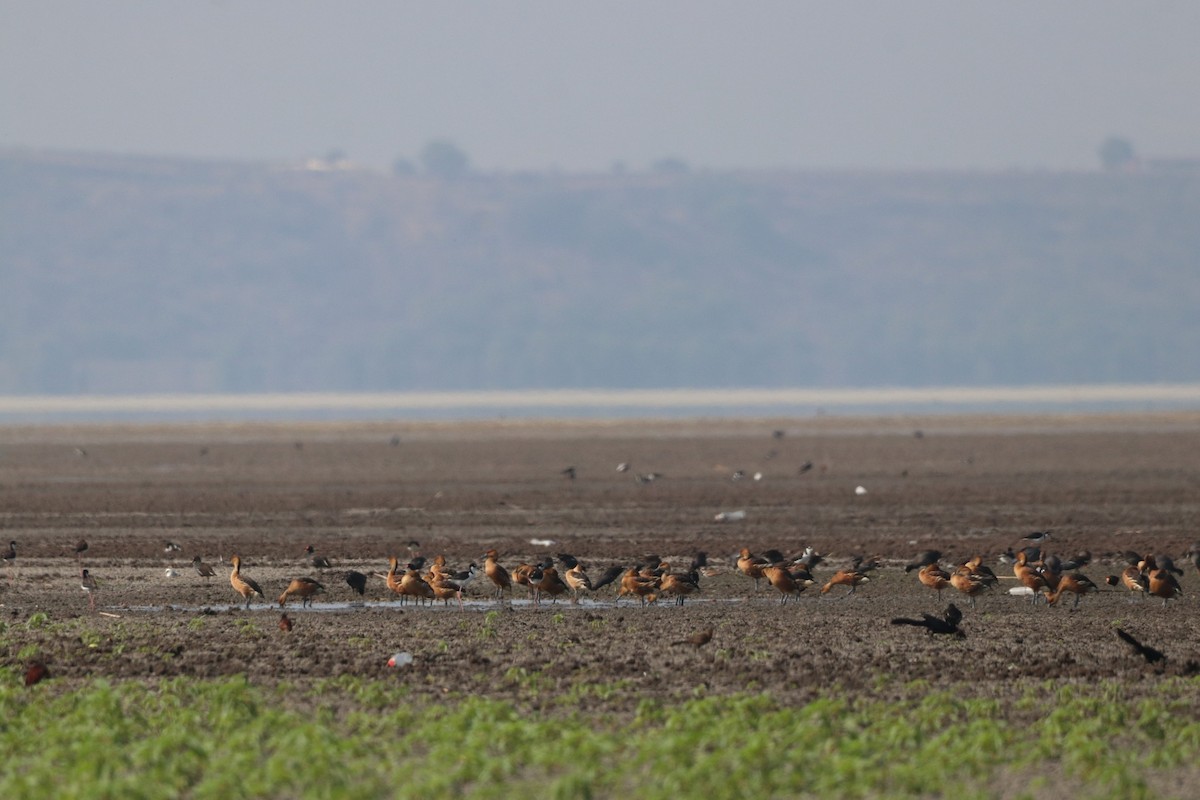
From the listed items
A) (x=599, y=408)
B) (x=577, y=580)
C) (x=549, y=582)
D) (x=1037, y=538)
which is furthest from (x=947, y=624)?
(x=599, y=408)

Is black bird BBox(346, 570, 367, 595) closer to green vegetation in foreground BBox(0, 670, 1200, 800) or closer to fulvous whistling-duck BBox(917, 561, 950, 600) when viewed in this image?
fulvous whistling-duck BBox(917, 561, 950, 600)

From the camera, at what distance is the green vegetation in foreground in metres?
9.97

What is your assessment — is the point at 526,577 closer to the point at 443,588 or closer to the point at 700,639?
the point at 443,588

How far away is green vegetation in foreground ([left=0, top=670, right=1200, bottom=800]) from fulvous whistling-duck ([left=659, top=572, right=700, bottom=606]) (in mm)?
5426

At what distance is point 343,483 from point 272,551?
1426cm

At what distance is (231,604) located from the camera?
18.3 m

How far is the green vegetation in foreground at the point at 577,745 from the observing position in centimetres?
997

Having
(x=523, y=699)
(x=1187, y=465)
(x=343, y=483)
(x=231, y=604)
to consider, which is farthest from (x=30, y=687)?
(x=1187, y=465)

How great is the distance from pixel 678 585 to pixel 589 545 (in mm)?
5855

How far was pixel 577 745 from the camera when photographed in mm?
10812

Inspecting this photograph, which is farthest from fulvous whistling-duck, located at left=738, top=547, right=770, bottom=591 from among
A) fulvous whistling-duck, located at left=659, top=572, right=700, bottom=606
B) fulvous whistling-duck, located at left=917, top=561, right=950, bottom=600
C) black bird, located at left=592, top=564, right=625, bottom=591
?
fulvous whistling-duck, located at left=917, top=561, right=950, bottom=600

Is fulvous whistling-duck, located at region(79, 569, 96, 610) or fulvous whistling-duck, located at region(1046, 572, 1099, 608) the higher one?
fulvous whistling-duck, located at region(1046, 572, 1099, 608)

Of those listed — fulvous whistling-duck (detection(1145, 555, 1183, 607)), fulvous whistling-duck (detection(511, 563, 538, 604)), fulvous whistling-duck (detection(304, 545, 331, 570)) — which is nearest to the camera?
fulvous whistling-duck (detection(1145, 555, 1183, 607))

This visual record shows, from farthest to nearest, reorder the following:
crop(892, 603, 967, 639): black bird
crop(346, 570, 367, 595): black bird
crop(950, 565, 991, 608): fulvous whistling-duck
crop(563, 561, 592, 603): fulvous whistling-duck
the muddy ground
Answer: crop(346, 570, 367, 595): black bird → crop(563, 561, 592, 603): fulvous whistling-duck → crop(950, 565, 991, 608): fulvous whistling-duck → crop(892, 603, 967, 639): black bird → the muddy ground
